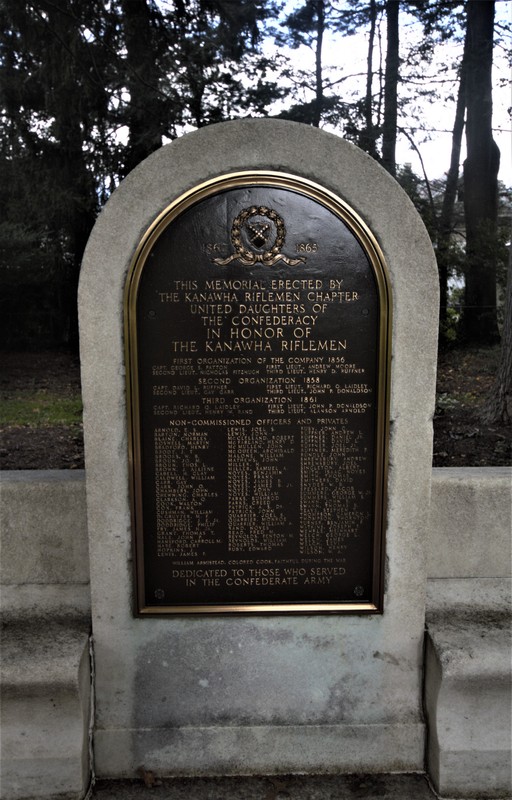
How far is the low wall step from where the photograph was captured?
9.50 feet

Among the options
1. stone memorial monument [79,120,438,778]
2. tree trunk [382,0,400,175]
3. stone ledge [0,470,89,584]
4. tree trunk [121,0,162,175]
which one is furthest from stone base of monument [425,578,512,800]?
tree trunk [121,0,162,175]

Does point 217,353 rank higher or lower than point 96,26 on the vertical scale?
lower

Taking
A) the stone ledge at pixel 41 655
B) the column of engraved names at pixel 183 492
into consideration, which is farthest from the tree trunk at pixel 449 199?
the stone ledge at pixel 41 655

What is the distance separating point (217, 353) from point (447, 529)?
165 centimetres

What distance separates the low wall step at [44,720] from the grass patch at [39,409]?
174 inches

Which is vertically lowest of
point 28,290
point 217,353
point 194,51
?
point 217,353

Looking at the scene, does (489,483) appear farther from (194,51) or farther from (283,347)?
(194,51)

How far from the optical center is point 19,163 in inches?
315

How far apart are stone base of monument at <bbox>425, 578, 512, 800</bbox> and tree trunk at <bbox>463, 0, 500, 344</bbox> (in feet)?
17.4

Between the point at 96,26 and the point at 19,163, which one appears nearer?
the point at 96,26

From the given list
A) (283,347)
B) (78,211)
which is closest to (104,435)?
(283,347)

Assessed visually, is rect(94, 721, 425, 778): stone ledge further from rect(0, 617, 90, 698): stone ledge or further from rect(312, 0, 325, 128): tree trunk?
rect(312, 0, 325, 128): tree trunk

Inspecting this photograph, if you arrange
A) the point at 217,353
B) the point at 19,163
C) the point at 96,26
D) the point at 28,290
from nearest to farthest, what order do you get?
1. the point at 217,353
2. the point at 96,26
3. the point at 19,163
4. the point at 28,290

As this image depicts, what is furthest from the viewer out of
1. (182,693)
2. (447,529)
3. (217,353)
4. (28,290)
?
(28,290)
